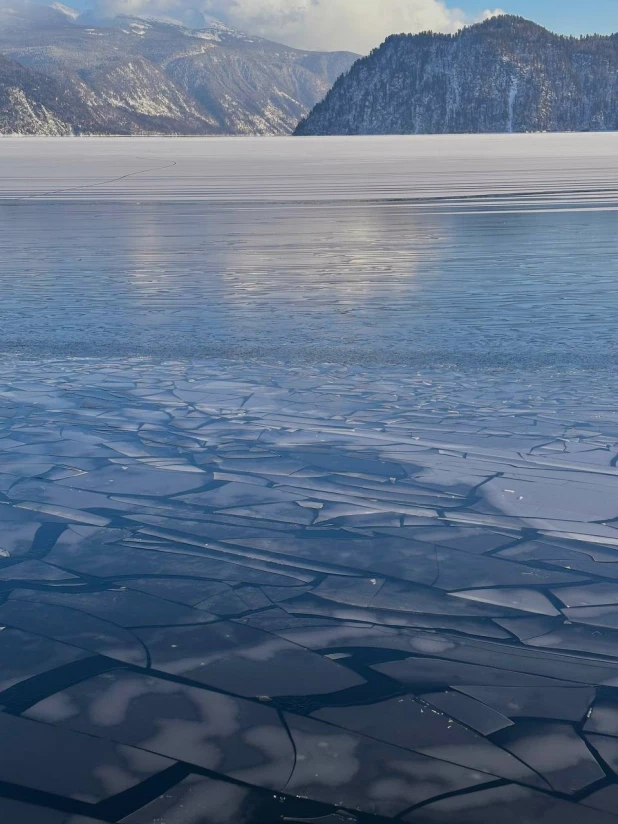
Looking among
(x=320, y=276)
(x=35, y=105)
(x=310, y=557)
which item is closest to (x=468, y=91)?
(x=35, y=105)

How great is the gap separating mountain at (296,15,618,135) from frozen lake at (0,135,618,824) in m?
155

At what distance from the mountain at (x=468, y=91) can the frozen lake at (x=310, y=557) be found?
155 m

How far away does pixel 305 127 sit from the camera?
158125 millimetres

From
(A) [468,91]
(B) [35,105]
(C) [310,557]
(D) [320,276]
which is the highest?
(C) [310,557]

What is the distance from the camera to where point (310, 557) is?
315 centimetres

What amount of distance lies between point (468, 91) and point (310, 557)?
16545cm

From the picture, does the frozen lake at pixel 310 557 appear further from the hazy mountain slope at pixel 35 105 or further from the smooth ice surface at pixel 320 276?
the hazy mountain slope at pixel 35 105

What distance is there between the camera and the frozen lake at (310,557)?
6.91 feet

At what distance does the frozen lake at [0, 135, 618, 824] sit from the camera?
6.91ft

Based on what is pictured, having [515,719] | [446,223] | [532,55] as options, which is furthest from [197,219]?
[532,55]

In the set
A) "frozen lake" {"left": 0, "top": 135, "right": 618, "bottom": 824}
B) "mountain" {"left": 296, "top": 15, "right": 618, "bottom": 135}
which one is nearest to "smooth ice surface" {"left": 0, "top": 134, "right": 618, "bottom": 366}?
"frozen lake" {"left": 0, "top": 135, "right": 618, "bottom": 824}

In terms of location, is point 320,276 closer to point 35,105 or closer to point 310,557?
A: point 310,557

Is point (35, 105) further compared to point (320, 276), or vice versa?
point (35, 105)

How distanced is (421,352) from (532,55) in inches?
6683
